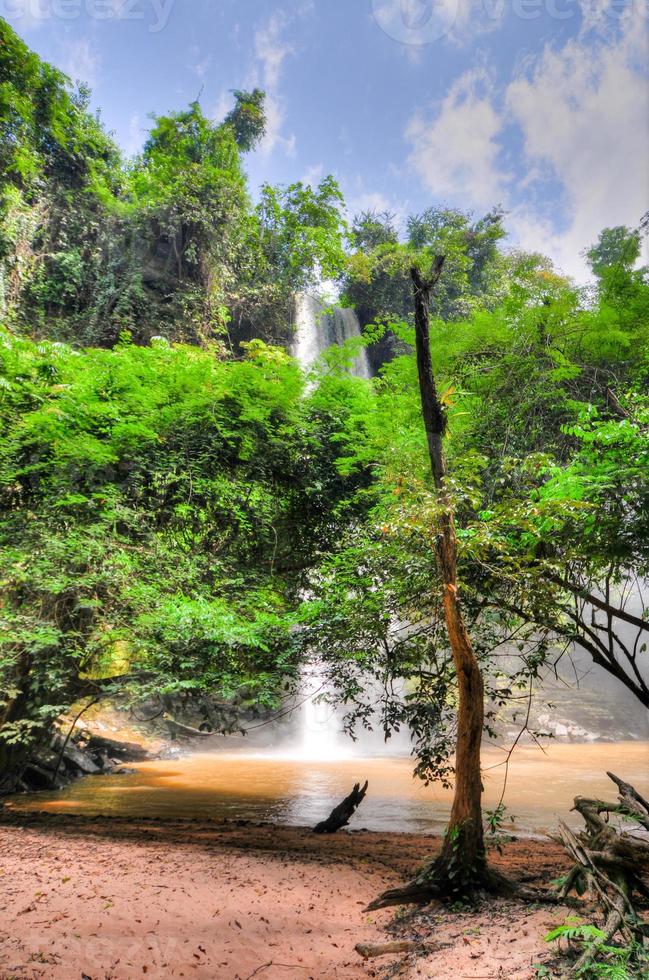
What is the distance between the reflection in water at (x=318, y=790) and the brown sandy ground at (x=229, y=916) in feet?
11.4

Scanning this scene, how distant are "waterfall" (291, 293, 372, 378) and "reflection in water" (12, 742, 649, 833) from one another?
16.5m

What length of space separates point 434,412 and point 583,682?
110 feet

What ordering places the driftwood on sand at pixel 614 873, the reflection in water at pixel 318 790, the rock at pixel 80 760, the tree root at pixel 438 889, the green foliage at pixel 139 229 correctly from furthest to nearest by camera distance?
the green foliage at pixel 139 229
the rock at pixel 80 760
the reflection in water at pixel 318 790
the tree root at pixel 438 889
the driftwood on sand at pixel 614 873

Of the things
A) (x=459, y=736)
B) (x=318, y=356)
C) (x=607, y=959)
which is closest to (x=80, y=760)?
(x=459, y=736)

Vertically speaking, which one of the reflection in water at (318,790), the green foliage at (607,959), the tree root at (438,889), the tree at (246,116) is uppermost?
the tree at (246,116)

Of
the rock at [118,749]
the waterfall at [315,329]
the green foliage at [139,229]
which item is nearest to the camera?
the rock at [118,749]

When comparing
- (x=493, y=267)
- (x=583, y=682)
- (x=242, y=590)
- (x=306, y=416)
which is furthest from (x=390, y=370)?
(x=583, y=682)

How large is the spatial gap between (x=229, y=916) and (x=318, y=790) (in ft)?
32.3

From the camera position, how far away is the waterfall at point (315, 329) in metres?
25.6

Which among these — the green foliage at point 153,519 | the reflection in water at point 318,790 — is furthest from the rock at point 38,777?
the green foliage at point 153,519

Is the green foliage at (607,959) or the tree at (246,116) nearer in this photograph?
the green foliage at (607,959)

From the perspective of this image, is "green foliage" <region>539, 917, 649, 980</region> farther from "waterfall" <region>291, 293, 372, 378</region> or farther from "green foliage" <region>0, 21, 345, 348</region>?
"waterfall" <region>291, 293, 372, 378</region>

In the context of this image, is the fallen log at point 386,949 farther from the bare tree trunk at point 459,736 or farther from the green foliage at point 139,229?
the green foliage at point 139,229

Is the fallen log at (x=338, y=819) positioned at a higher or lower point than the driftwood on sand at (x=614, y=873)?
lower
